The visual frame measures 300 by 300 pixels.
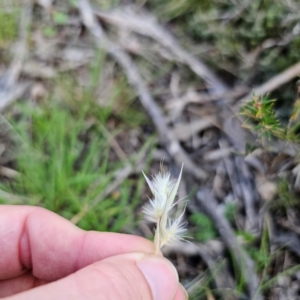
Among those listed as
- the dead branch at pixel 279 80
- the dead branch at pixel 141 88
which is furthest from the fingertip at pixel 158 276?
the dead branch at pixel 279 80

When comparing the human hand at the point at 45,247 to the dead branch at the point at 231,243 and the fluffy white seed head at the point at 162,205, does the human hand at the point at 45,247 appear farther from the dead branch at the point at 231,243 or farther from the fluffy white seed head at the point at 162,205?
the dead branch at the point at 231,243

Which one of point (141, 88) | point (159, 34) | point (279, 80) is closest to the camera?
point (279, 80)

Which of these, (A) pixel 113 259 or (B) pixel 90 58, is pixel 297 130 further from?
(B) pixel 90 58

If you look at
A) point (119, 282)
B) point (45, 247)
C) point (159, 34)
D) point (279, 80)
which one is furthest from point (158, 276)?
point (159, 34)

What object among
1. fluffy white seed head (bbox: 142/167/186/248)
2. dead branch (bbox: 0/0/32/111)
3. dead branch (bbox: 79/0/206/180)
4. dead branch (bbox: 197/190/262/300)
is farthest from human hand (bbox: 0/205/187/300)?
dead branch (bbox: 0/0/32/111)

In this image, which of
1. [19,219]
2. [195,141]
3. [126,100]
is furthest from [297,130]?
[19,219]

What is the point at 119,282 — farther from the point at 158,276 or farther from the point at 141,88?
Result: the point at 141,88

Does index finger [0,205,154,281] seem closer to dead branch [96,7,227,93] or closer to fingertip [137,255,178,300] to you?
fingertip [137,255,178,300]
